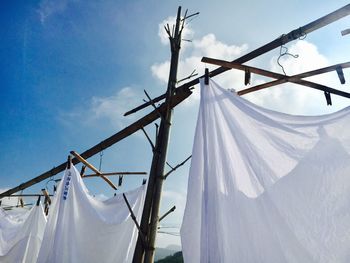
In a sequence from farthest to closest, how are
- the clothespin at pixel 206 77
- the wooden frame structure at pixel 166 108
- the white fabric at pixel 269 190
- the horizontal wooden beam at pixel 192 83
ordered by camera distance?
the clothespin at pixel 206 77 → the wooden frame structure at pixel 166 108 → the horizontal wooden beam at pixel 192 83 → the white fabric at pixel 269 190

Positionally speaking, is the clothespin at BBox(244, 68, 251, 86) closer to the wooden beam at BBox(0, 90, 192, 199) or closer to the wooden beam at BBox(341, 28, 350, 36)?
the wooden beam at BBox(0, 90, 192, 199)

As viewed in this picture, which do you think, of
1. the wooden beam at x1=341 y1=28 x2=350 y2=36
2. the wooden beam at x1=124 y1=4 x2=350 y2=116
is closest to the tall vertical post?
the wooden beam at x1=124 y1=4 x2=350 y2=116

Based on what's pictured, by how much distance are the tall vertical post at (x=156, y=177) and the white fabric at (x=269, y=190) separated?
94cm

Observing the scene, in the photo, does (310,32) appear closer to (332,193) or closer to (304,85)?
(304,85)

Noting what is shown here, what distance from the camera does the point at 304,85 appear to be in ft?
11.3

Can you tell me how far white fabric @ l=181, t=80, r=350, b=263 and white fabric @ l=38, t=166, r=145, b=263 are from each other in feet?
8.68

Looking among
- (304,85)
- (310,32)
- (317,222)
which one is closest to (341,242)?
(317,222)

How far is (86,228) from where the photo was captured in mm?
4707

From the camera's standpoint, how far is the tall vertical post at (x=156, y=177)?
10.6ft

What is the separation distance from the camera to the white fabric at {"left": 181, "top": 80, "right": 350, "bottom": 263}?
2285 mm

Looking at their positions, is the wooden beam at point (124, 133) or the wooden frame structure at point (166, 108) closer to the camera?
the wooden frame structure at point (166, 108)

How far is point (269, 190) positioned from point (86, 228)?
3.68m

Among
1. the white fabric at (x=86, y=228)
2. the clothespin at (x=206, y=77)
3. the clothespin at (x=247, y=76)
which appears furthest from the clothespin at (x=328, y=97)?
the white fabric at (x=86, y=228)

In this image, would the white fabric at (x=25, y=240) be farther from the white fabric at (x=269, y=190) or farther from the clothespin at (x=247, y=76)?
the clothespin at (x=247, y=76)
